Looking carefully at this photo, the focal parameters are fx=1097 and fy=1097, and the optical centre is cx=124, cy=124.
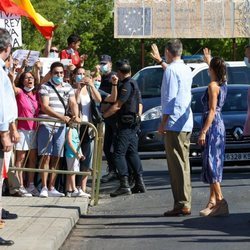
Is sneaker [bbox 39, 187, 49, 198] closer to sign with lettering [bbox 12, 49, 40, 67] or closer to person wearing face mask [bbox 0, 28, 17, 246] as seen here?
sign with lettering [bbox 12, 49, 40, 67]

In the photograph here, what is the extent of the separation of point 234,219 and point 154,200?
2464mm

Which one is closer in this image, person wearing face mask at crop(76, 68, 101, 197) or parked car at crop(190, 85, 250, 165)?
person wearing face mask at crop(76, 68, 101, 197)

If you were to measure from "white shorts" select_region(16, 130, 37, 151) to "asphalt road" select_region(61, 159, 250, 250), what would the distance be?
1.27 m

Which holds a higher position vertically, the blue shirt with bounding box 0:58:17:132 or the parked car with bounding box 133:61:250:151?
the blue shirt with bounding box 0:58:17:132

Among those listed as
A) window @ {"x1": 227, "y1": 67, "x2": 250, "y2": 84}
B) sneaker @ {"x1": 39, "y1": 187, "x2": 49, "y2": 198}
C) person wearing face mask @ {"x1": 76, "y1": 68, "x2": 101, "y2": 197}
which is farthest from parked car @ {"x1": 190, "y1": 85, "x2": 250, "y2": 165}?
window @ {"x1": 227, "y1": 67, "x2": 250, "y2": 84}

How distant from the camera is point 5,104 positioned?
10.4m

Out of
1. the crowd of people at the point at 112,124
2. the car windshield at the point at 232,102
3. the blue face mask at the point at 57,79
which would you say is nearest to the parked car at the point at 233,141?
the car windshield at the point at 232,102

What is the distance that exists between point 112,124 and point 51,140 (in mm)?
2135

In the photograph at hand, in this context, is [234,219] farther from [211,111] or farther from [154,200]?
[154,200]

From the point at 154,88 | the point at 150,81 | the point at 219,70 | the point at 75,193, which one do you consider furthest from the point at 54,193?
the point at 150,81

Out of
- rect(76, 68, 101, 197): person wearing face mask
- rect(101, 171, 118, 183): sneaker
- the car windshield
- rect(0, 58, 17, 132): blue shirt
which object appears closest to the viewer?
rect(0, 58, 17, 132): blue shirt

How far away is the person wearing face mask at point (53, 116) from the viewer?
50.1 feet

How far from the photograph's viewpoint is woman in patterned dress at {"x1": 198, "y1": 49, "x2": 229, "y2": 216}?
1327cm

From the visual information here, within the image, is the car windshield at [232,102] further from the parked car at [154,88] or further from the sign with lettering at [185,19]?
the sign with lettering at [185,19]
